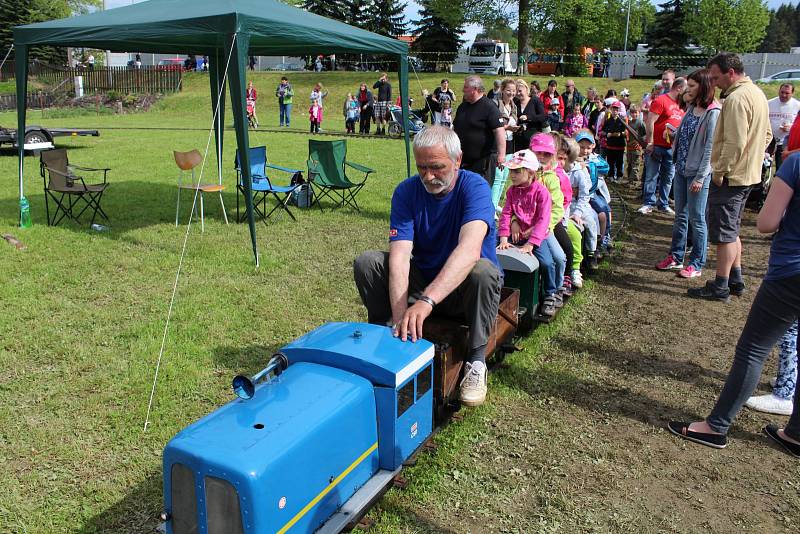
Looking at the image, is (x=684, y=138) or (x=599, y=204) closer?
(x=684, y=138)

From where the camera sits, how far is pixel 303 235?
Result: 8406 millimetres

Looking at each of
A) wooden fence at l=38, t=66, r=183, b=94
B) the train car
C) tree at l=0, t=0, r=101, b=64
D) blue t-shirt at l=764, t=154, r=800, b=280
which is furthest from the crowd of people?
tree at l=0, t=0, r=101, b=64

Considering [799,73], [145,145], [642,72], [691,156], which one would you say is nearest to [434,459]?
[691,156]

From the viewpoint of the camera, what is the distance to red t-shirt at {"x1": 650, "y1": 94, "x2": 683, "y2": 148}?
984cm

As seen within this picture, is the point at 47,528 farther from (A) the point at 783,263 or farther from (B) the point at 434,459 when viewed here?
(A) the point at 783,263

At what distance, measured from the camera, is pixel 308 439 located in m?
2.36

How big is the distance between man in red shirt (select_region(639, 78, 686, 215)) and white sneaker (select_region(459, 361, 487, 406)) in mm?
7607

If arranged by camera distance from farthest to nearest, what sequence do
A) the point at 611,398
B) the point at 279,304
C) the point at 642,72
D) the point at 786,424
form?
1. the point at 642,72
2. the point at 279,304
3. the point at 611,398
4. the point at 786,424

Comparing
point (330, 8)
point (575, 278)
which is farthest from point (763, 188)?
point (330, 8)

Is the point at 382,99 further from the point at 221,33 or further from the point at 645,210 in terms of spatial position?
the point at 221,33

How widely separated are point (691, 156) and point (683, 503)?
440cm

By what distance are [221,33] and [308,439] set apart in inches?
218

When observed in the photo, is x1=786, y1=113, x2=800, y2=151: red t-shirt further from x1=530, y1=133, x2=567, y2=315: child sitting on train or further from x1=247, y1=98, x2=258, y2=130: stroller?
x1=247, y1=98, x2=258, y2=130: stroller

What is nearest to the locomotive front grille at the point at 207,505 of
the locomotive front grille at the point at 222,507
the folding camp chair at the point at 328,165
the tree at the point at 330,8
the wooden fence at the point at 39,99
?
the locomotive front grille at the point at 222,507
